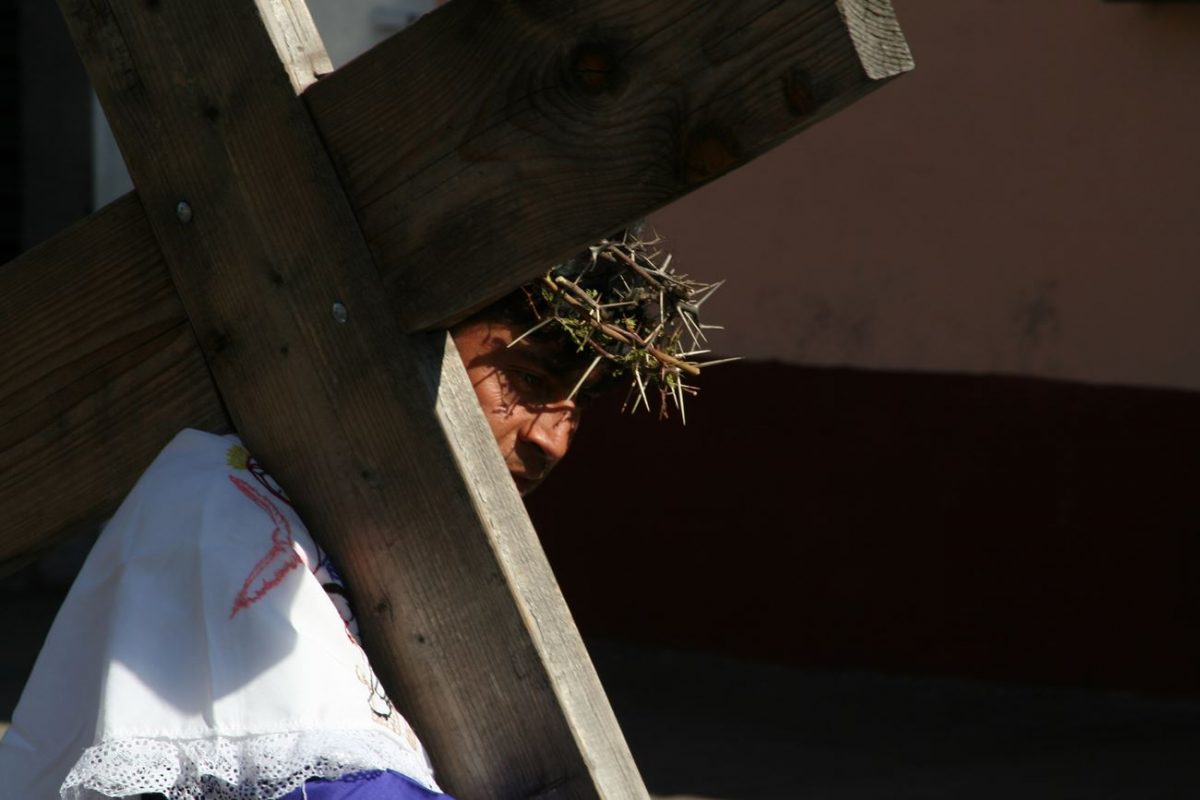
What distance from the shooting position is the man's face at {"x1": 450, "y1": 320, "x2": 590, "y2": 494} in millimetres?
1518

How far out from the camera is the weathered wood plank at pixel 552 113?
1.08 m

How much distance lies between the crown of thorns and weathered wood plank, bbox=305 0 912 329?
281 millimetres

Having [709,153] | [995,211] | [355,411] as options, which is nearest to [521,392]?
[355,411]

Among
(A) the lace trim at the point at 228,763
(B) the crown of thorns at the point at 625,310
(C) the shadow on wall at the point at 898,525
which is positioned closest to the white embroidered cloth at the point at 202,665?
(A) the lace trim at the point at 228,763

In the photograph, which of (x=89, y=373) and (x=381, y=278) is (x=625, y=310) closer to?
(x=381, y=278)

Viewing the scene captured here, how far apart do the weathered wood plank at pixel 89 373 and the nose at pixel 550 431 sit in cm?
35

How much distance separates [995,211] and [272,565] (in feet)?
16.3

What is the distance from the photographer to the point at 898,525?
6.01 metres

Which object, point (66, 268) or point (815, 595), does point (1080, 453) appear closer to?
point (815, 595)

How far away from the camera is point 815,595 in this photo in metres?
6.19

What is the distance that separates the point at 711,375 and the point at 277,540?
4901 millimetres

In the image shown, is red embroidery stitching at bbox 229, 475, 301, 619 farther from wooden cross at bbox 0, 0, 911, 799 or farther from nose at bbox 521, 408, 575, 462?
nose at bbox 521, 408, 575, 462

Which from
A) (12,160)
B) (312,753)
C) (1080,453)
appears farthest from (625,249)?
(12,160)

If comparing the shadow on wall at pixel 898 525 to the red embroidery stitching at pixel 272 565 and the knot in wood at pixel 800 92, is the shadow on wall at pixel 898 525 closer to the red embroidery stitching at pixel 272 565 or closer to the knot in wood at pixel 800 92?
the red embroidery stitching at pixel 272 565
